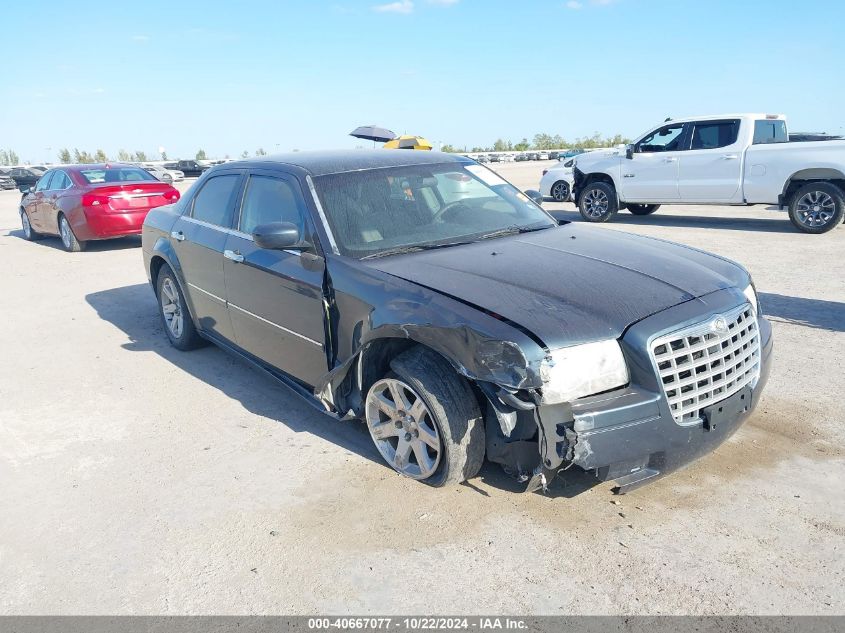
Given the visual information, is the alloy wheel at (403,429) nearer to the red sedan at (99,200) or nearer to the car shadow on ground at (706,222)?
the car shadow on ground at (706,222)

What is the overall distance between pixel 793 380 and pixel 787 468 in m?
1.41

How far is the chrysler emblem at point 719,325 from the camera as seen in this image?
315 centimetres

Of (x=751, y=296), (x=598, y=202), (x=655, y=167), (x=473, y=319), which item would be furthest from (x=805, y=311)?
(x=598, y=202)

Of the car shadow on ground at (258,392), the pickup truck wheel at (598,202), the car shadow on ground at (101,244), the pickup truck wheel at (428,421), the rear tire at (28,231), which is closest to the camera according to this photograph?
the pickup truck wheel at (428,421)

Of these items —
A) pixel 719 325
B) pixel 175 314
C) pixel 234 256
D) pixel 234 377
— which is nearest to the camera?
pixel 719 325

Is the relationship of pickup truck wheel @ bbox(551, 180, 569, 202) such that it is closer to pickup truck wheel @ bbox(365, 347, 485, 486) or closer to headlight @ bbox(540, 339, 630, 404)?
pickup truck wheel @ bbox(365, 347, 485, 486)

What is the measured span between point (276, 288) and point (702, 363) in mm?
2484

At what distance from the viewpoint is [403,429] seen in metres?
3.59

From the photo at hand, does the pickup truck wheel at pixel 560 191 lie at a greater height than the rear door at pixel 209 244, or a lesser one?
lesser

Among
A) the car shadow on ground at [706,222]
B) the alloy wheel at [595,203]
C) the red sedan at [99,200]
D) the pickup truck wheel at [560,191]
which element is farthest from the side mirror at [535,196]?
the pickup truck wheel at [560,191]

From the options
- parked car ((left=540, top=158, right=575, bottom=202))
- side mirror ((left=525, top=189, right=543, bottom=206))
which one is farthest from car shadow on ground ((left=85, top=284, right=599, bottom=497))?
parked car ((left=540, top=158, right=575, bottom=202))

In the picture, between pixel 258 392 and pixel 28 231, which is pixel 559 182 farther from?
pixel 258 392

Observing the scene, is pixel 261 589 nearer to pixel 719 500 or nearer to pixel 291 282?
pixel 291 282

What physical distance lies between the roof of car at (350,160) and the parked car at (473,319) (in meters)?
0.02
